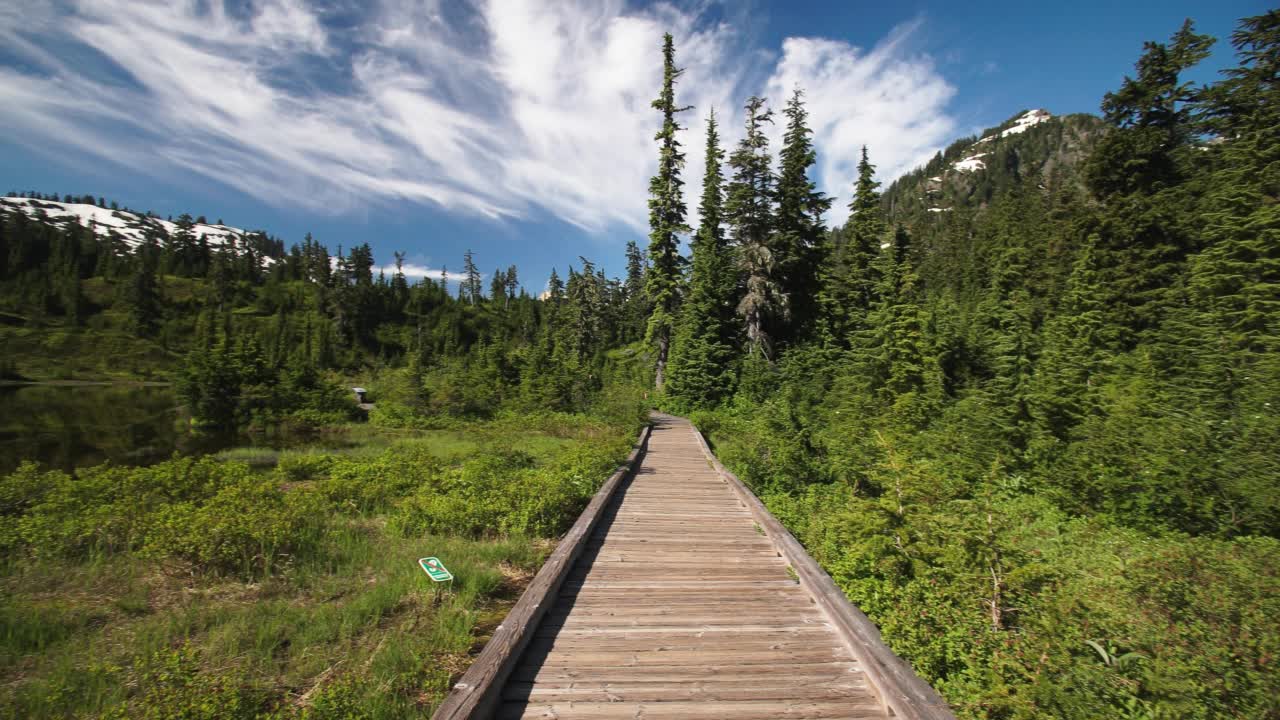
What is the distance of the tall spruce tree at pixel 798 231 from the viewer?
27.6m

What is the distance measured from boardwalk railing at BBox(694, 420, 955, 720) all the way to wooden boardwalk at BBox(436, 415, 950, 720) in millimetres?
75

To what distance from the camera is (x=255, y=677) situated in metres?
3.70

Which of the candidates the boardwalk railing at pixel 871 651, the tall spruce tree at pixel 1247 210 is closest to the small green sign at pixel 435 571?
the boardwalk railing at pixel 871 651

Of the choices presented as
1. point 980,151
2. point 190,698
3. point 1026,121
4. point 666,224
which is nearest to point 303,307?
point 666,224

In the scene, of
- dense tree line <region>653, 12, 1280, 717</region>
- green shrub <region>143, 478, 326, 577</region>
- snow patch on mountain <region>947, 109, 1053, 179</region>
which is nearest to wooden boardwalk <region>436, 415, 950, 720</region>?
dense tree line <region>653, 12, 1280, 717</region>

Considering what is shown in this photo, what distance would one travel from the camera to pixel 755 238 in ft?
89.3

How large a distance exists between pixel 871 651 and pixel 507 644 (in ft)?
9.71

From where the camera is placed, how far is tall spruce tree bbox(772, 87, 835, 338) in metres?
27.6

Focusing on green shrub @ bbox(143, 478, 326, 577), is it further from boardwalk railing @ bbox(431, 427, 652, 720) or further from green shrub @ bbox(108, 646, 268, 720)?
boardwalk railing @ bbox(431, 427, 652, 720)

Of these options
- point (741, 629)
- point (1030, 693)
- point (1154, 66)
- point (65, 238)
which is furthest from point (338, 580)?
point (65, 238)

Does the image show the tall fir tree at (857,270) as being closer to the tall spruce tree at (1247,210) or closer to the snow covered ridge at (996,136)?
the tall spruce tree at (1247,210)

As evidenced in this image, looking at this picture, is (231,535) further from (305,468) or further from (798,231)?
(798,231)

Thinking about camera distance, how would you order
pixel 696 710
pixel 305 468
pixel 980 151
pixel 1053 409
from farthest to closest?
pixel 980 151 < pixel 305 468 < pixel 1053 409 < pixel 696 710

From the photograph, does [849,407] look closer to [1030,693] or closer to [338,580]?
[1030,693]
